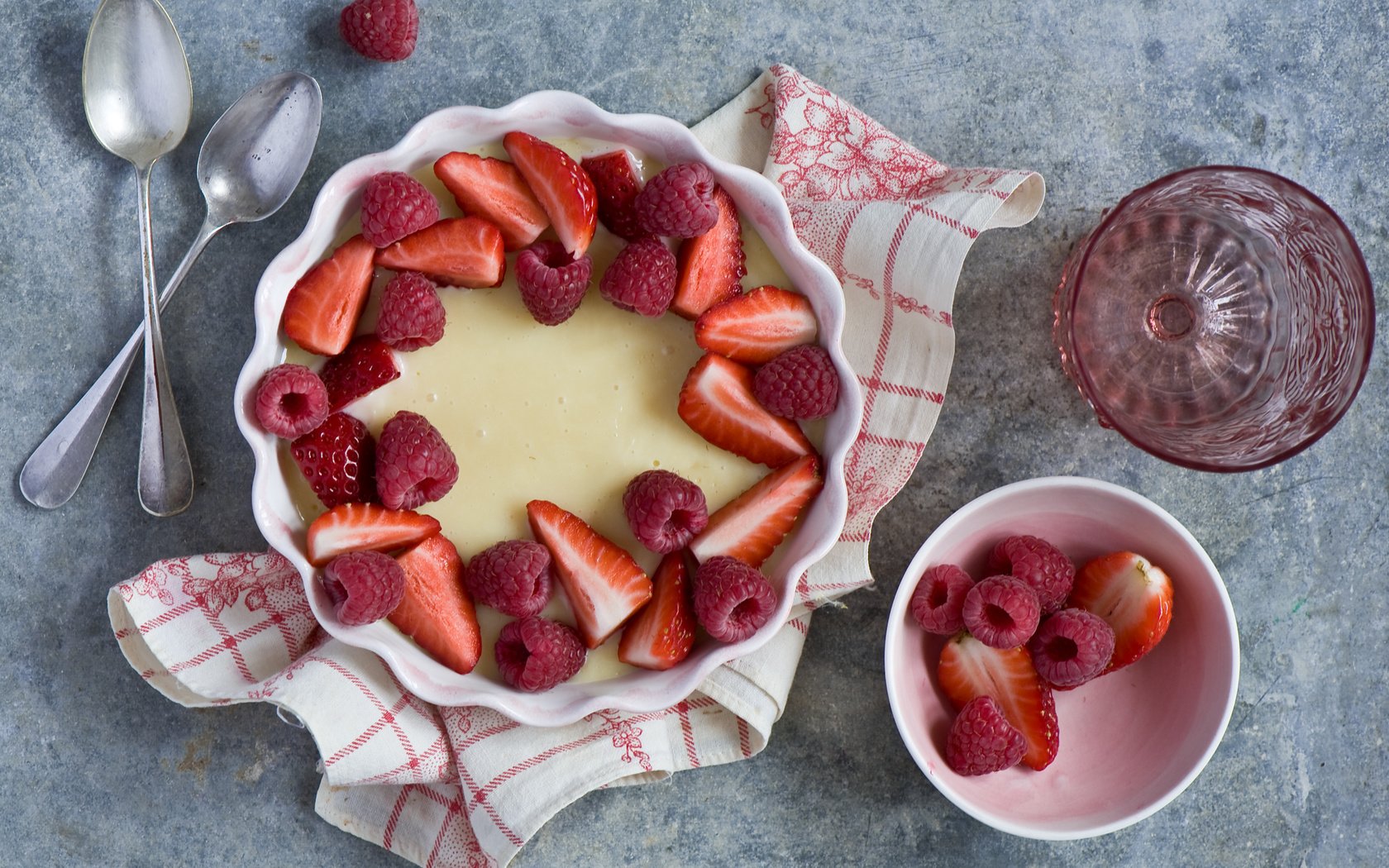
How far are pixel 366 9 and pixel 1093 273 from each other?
3.55 feet

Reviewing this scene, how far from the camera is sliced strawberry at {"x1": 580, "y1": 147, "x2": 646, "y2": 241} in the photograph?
1.42 meters

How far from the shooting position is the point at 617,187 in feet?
4.66

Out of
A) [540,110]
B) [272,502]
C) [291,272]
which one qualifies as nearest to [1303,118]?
[540,110]

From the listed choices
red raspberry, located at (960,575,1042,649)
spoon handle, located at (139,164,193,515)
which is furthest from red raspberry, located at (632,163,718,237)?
spoon handle, located at (139,164,193,515)

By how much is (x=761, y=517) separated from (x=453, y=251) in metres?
0.53

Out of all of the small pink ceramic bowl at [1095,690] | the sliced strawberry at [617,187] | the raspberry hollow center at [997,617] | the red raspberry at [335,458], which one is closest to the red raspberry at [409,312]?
the red raspberry at [335,458]

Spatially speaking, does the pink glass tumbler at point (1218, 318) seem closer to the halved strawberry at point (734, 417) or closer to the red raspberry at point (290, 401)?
the halved strawberry at point (734, 417)

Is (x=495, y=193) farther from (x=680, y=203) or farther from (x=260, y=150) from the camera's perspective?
(x=260, y=150)

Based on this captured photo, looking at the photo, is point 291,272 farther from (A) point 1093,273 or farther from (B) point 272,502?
(A) point 1093,273

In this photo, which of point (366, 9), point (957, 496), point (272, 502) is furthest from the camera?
point (957, 496)

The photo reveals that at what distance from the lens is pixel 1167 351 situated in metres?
1.62

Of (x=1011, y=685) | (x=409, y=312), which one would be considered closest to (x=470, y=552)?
(x=409, y=312)

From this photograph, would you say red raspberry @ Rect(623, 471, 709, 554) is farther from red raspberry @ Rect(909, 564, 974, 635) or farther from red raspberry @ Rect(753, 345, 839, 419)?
red raspberry @ Rect(909, 564, 974, 635)

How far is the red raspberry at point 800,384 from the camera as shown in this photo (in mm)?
1406
